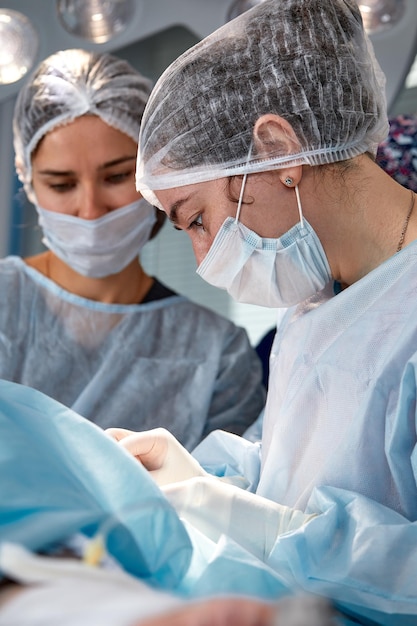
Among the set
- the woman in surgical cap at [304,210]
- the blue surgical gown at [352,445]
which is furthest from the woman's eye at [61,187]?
the blue surgical gown at [352,445]

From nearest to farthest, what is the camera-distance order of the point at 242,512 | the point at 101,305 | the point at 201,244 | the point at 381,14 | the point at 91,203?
the point at 242,512 → the point at 201,244 → the point at 91,203 → the point at 101,305 → the point at 381,14

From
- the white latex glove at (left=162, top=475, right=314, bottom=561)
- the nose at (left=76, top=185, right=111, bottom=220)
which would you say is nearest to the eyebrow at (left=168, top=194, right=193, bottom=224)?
the white latex glove at (left=162, top=475, right=314, bottom=561)

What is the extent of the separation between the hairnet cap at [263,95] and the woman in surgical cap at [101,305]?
2.40 ft

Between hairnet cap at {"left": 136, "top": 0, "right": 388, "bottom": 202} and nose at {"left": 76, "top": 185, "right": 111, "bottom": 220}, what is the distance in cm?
69

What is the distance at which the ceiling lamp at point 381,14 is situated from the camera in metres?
2.50

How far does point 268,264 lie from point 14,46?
5.02 feet

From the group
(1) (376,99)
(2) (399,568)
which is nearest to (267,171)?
(1) (376,99)

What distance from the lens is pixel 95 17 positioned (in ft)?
8.52

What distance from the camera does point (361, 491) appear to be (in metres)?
1.24

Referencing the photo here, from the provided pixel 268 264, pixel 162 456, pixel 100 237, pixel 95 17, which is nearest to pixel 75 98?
pixel 100 237

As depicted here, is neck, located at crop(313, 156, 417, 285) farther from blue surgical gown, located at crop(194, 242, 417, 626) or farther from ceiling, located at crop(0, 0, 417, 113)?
ceiling, located at crop(0, 0, 417, 113)

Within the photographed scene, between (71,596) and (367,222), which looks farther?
(367,222)

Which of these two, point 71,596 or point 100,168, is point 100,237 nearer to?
point 100,168

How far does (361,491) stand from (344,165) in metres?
0.52
